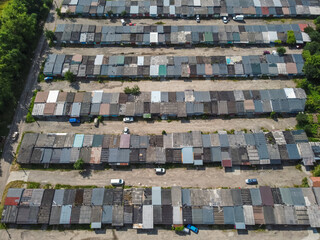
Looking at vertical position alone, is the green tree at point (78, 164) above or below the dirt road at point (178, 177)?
above

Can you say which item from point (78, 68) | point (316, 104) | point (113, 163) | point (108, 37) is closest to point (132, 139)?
point (113, 163)

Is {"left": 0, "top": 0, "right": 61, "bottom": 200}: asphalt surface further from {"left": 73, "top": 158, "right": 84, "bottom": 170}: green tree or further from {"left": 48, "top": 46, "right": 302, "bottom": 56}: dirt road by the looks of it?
{"left": 73, "top": 158, "right": 84, "bottom": 170}: green tree

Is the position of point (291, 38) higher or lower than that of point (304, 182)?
higher

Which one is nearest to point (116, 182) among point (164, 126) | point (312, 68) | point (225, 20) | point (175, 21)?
point (164, 126)

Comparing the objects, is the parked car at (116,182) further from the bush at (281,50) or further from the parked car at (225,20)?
the parked car at (225,20)

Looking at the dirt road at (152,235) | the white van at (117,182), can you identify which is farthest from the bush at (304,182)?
the white van at (117,182)

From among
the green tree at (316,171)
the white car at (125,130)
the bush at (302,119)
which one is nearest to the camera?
the green tree at (316,171)

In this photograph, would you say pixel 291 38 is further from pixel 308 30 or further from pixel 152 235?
pixel 152 235

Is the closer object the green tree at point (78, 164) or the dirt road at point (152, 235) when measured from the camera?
the dirt road at point (152, 235)

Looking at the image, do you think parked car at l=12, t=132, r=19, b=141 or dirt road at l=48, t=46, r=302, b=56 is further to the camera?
dirt road at l=48, t=46, r=302, b=56

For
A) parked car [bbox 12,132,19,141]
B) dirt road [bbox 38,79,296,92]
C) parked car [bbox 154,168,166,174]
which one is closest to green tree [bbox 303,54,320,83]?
dirt road [bbox 38,79,296,92]

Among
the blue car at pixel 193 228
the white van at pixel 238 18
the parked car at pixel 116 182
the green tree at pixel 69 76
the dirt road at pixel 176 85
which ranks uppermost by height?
the white van at pixel 238 18
